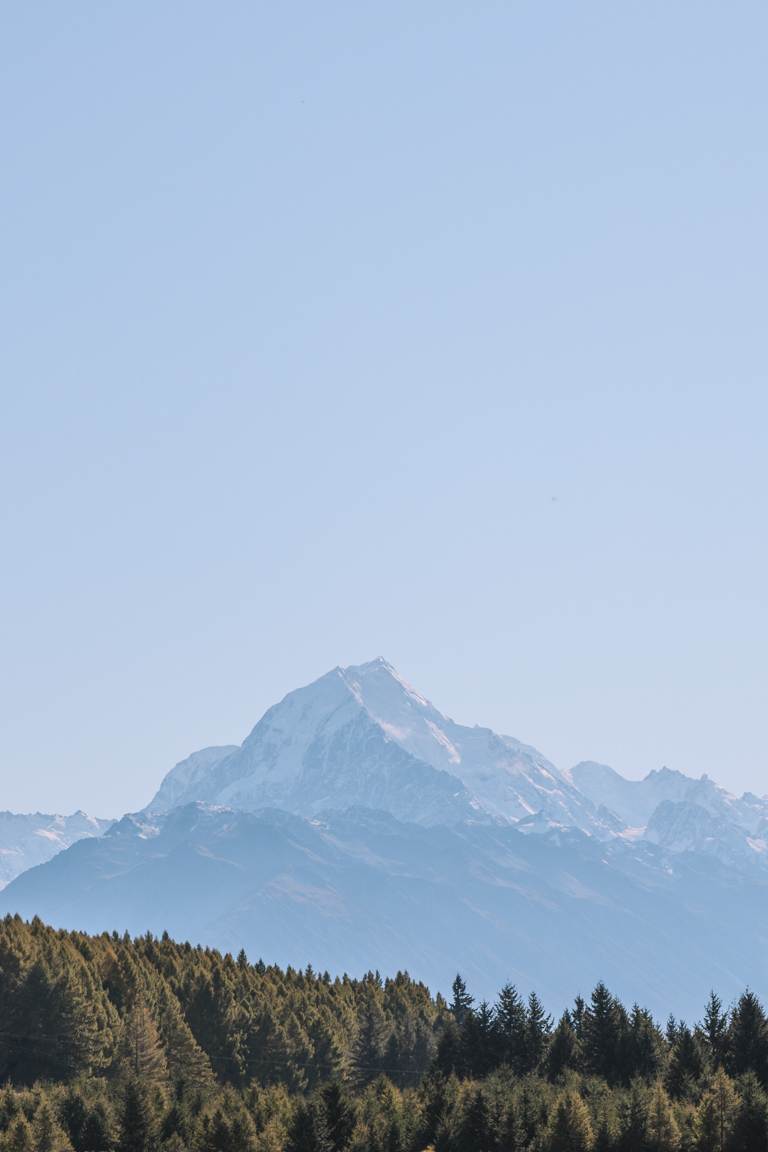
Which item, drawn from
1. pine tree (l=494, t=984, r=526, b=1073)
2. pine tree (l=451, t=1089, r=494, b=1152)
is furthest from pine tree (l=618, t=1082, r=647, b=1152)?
pine tree (l=494, t=984, r=526, b=1073)

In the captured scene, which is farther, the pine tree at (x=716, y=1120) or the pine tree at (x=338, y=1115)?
the pine tree at (x=338, y=1115)

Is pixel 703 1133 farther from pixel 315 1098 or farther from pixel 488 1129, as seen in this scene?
pixel 315 1098

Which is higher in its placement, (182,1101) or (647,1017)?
(647,1017)

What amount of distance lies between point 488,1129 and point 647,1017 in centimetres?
5085

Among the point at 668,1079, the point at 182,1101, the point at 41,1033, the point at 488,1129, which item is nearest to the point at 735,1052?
the point at 668,1079

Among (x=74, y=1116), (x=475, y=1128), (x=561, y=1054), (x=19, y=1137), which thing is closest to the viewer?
(x=19, y=1137)

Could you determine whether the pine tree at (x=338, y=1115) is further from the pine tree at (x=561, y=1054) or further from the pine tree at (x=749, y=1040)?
the pine tree at (x=749, y=1040)

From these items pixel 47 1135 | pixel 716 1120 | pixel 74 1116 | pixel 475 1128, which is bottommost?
pixel 47 1135

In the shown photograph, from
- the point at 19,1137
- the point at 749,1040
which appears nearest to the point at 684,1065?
the point at 749,1040

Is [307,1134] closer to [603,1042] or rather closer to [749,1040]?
[603,1042]

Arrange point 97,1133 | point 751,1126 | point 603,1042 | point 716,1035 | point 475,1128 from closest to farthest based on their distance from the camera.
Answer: point 751,1126 → point 475,1128 → point 97,1133 → point 716,1035 → point 603,1042

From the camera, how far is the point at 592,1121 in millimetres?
149125

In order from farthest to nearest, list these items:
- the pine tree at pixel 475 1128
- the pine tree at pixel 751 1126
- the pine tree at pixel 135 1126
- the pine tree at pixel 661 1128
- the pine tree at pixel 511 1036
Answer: the pine tree at pixel 511 1036 → the pine tree at pixel 135 1126 → the pine tree at pixel 475 1128 → the pine tree at pixel 661 1128 → the pine tree at pixel 751 1126

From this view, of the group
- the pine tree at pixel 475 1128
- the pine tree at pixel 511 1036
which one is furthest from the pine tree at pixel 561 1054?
the pine tree at pixel 475 1128
